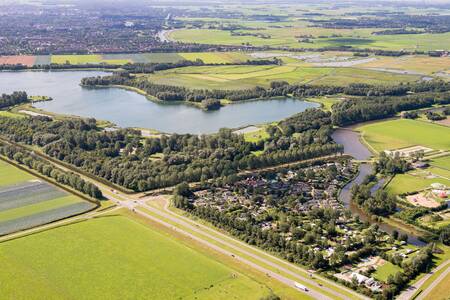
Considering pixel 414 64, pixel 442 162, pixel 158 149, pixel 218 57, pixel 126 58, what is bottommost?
pixel 158 149

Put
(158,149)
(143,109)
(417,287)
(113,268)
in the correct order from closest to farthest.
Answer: (417,287) → (113,268) → (158,149) → (143,109)

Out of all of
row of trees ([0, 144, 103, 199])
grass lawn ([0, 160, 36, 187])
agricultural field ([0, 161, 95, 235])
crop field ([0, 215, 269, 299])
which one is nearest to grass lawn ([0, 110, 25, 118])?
row of trees ([0, 144, 103, 199])

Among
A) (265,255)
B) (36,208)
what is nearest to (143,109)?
(36,208)

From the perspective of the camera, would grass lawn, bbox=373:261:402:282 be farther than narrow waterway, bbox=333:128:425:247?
No

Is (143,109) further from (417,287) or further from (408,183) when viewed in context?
(417,287)

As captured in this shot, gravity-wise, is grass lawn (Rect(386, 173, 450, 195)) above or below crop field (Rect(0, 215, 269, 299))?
above

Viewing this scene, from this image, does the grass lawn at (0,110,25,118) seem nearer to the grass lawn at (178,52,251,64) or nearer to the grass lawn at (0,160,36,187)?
the grass lawn at (0,160,36,187)

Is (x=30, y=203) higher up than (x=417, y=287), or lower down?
lower down

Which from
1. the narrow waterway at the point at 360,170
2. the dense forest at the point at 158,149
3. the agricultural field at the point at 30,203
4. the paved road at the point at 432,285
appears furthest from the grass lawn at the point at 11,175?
the paved road at the point at 432,285
